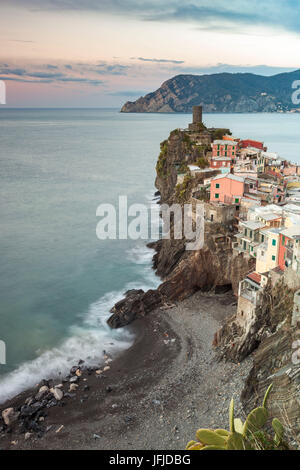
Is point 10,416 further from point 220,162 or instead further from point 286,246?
point 220,162

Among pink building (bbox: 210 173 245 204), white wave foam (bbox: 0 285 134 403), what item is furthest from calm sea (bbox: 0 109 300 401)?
pink building (bbox: 210 173 245 204)

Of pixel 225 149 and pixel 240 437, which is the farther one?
pixel 225 149

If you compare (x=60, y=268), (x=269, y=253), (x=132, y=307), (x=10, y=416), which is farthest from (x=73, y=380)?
(x=60, y=268)

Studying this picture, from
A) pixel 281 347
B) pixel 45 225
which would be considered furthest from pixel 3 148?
pixel 281 347

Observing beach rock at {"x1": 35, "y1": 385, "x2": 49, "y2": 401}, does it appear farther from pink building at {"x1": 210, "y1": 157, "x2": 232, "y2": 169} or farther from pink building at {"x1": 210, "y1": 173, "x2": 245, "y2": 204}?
pink building at {"x1": 210, "y1": 157, "x2": 232, "y2": 169}

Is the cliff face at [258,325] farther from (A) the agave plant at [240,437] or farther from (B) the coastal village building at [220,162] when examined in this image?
(B) the coastal village building at [220,162]

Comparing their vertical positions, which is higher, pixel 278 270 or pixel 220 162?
pixel 220 162
